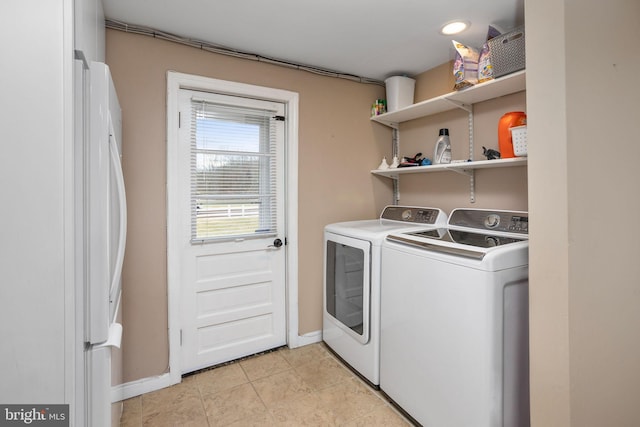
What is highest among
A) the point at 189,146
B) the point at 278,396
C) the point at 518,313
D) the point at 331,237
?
the point at 189,146

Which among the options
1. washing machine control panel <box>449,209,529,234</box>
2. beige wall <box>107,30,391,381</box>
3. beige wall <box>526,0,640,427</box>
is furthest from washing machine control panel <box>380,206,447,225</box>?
beige wall <box>526,0,640,427</box>

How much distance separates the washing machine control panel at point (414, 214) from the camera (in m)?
2.38

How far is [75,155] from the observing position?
3.06 feet

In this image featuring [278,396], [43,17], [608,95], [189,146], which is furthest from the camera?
[189,146]

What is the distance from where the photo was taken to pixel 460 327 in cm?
146

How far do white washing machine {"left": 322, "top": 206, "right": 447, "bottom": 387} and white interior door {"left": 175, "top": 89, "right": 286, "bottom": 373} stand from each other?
1.31 feet

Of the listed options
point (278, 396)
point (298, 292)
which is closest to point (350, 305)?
point (298, 292)

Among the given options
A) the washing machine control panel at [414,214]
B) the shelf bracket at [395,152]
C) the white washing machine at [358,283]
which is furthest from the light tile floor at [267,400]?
the shelf bracket at [395,152]

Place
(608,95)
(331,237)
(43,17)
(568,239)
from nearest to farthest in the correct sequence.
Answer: (43,17), (568,239), (608,95), (331,237)

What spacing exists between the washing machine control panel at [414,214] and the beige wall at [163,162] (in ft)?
1.14

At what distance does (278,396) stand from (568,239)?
1.82 meters

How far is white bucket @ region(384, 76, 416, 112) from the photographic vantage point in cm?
261

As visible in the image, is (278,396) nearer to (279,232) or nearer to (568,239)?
(279,232)

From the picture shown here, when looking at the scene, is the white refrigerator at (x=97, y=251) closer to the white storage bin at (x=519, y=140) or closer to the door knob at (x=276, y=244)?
the door knob at (x=276, y=244)
